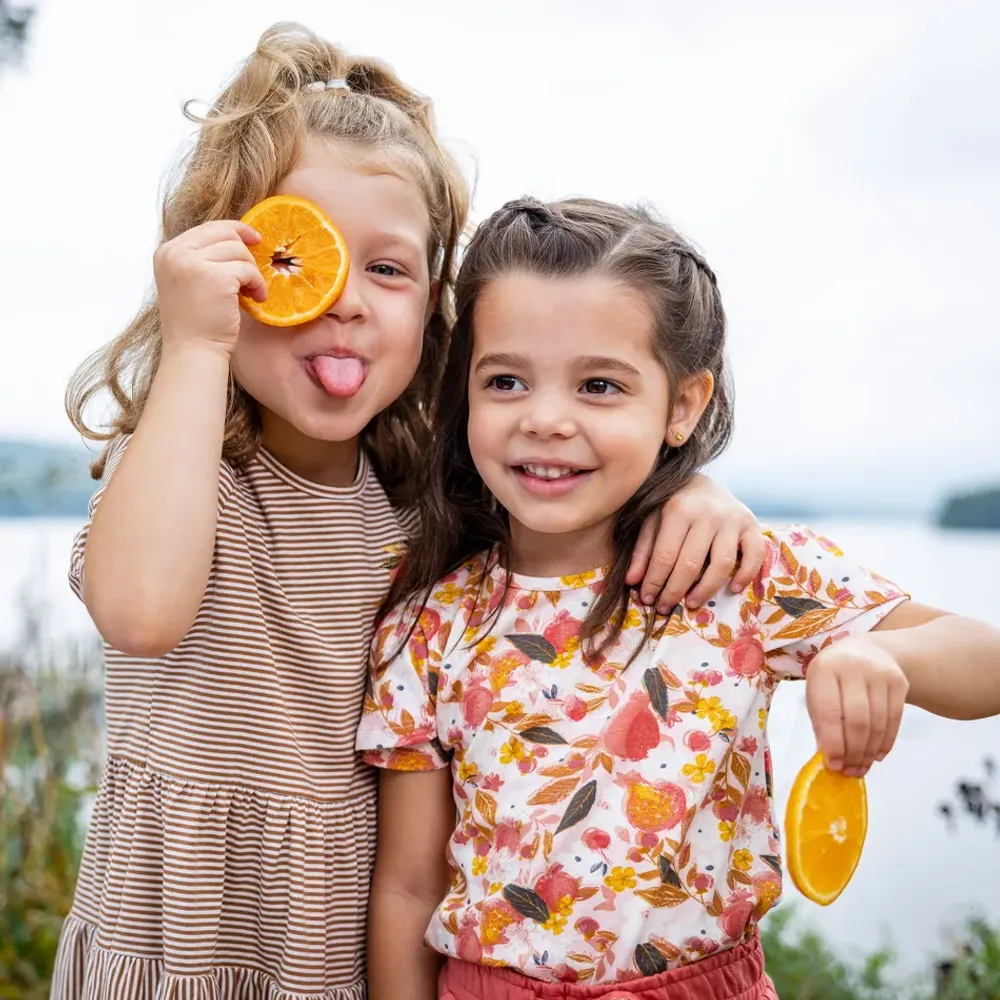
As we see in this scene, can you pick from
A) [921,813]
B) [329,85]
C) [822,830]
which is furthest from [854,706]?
[921,813]

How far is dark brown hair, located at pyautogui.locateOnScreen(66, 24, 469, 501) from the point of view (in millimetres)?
1463

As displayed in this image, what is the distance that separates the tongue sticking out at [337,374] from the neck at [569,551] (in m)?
0.28

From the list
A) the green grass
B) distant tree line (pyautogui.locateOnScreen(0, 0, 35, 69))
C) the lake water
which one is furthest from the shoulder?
distant tree line (pyautogui.locateOnScreen(0, 0, 35, 69))

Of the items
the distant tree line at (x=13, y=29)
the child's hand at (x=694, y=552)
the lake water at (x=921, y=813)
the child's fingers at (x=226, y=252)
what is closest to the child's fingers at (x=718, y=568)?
the child's hand at (x=694, y=552)

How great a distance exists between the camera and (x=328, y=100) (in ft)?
4.88

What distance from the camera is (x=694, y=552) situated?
1.35 meters

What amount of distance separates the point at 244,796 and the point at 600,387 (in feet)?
2.10

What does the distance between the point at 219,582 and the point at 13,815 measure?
4.88 ft

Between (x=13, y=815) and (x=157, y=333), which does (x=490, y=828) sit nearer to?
(x=157, y=333)

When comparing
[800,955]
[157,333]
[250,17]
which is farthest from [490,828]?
[250,17]

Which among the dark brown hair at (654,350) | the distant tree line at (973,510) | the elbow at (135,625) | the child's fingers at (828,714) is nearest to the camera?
the child's fingers at (828,714)

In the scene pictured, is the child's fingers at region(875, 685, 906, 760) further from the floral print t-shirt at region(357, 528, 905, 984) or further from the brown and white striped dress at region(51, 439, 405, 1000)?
the brown and white striped dress at region(51, 439, 405, 1000)

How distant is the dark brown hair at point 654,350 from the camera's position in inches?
54.0

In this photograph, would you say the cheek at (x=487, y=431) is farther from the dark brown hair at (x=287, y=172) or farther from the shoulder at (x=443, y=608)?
the dark brown hair at (x=287, y=172)
